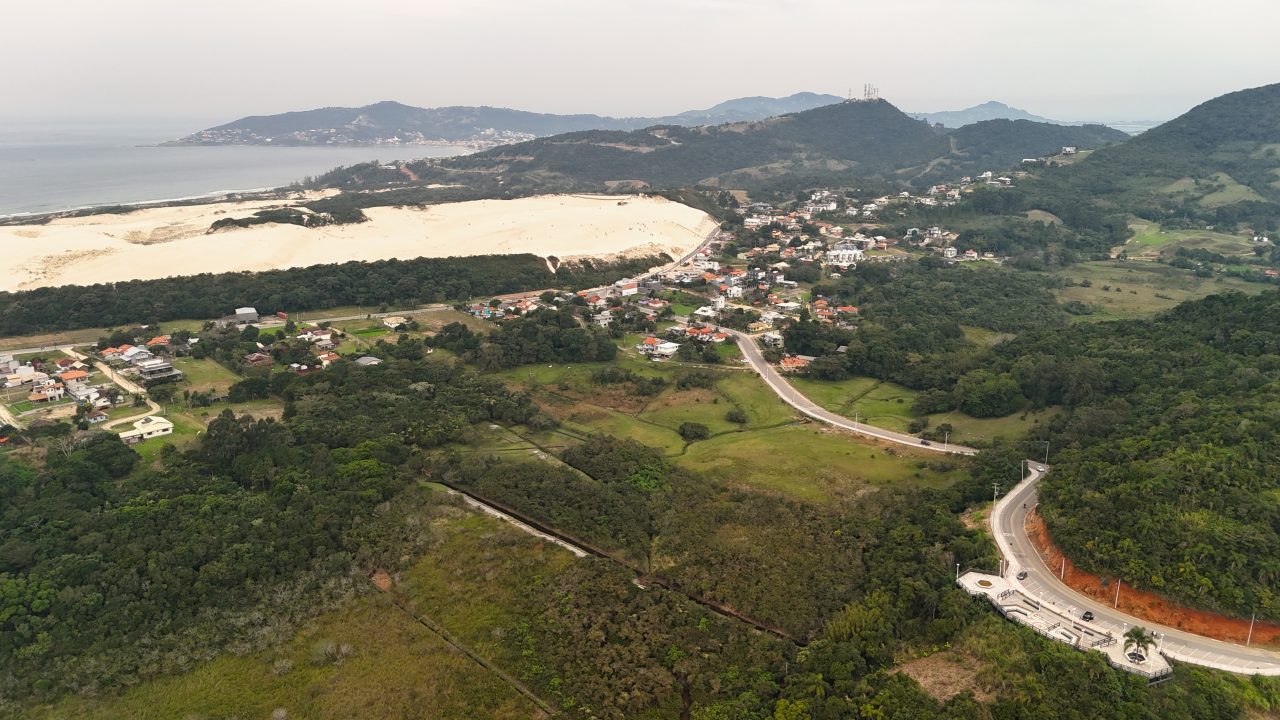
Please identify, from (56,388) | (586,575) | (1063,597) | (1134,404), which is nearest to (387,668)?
(586,575)

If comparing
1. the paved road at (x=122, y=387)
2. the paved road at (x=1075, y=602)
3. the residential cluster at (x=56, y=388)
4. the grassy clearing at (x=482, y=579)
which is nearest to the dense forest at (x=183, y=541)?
the grassy clearing at (x=482, y=579)

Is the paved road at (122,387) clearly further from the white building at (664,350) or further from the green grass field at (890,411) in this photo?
the green grass field at (890,411)

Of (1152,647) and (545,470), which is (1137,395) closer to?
(1152,647)

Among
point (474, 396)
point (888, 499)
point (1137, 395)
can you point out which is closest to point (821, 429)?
point (888, 499)

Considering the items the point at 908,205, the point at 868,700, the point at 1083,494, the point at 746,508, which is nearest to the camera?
the point at 868,700

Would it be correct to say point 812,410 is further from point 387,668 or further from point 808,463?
point 387,668

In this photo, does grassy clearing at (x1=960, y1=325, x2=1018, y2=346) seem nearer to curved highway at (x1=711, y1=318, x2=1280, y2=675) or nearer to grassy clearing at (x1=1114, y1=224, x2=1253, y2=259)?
curved highway at (x1=711, y1=318, x2=1280, y2=675)

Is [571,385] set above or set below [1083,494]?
below
